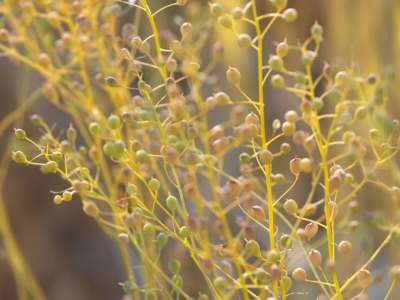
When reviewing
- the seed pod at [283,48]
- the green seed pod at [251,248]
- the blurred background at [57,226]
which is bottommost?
the blurred background at [57,226]

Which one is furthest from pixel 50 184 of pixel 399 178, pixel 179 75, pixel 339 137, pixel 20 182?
pixel 399 178

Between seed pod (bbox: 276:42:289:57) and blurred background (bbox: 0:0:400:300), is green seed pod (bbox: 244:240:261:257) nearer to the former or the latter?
seed pod (bbox: 276:42:289:57)

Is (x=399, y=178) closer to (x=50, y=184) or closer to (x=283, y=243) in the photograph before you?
(x=283, y=243)

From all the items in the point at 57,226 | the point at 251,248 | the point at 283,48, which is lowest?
the point at 57,226

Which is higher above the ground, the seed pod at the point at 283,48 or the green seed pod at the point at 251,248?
the seed pod at the point at 283,48

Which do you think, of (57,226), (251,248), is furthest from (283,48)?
(57,226)

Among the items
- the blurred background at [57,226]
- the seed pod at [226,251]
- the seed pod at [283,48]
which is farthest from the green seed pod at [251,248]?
the blurred background at [57,226]

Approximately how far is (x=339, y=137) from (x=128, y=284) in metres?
0.48

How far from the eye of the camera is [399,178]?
215 millimetres

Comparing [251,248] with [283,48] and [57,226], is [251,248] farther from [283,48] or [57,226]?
[57,226]

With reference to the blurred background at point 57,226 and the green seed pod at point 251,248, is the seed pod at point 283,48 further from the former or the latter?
the blurred background at point 57,226

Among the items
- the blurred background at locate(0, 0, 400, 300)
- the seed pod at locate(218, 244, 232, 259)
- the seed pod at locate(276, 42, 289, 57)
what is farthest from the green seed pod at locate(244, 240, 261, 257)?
the blurred background at locate(0, 0, 400, 300)

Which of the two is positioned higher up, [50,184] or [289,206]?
[289,206]

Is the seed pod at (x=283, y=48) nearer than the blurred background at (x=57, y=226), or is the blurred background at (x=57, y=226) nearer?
the seed pod at (x=283, y=48)
